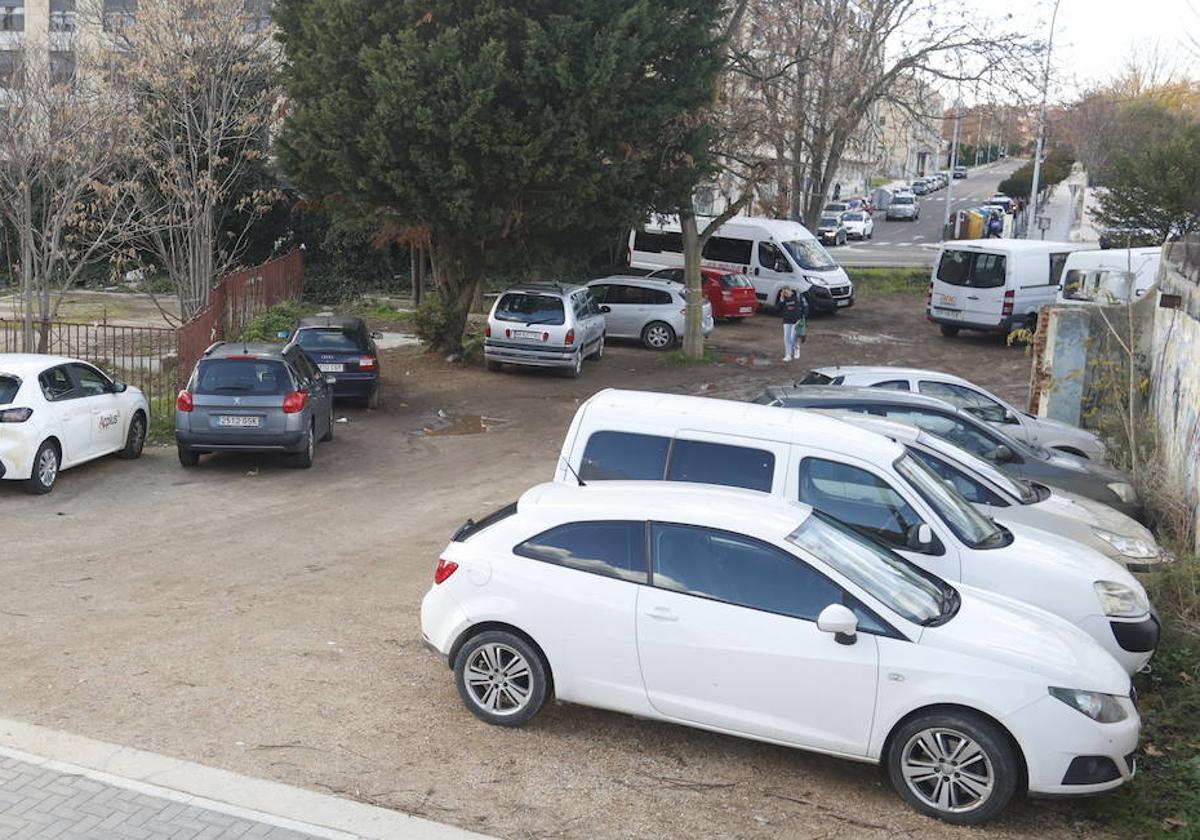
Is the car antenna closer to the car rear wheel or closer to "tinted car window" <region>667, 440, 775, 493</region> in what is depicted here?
"tinted car window" <region>667, 440, 775, 493</region>

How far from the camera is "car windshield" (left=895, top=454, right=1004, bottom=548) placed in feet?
28.1

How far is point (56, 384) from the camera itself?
14242 millimetres

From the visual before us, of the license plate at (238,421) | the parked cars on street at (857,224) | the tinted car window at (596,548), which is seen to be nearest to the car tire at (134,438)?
the license plate at (238,421)

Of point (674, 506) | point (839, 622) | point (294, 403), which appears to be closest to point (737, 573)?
point (674, 506)

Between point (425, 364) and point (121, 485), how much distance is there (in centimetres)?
1048

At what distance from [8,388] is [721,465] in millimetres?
8790

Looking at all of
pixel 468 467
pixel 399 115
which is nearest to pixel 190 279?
pixel 399 115

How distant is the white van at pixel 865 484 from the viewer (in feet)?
27.3

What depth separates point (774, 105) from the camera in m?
29.7

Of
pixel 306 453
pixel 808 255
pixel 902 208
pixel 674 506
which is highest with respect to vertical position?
pixel 902 208

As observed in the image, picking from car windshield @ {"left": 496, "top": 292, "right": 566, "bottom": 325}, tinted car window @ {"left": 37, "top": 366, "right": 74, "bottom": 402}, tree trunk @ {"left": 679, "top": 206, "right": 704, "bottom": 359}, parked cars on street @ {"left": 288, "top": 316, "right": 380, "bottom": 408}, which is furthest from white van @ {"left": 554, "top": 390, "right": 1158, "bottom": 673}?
tree trunk @ {"left": 679, "top": 206, "right": 704, "bottom": 359}

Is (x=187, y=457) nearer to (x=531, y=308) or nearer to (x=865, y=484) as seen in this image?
(x=531, y=308)

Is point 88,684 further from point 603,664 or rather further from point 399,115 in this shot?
point 399,115

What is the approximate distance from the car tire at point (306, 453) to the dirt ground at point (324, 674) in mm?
194
